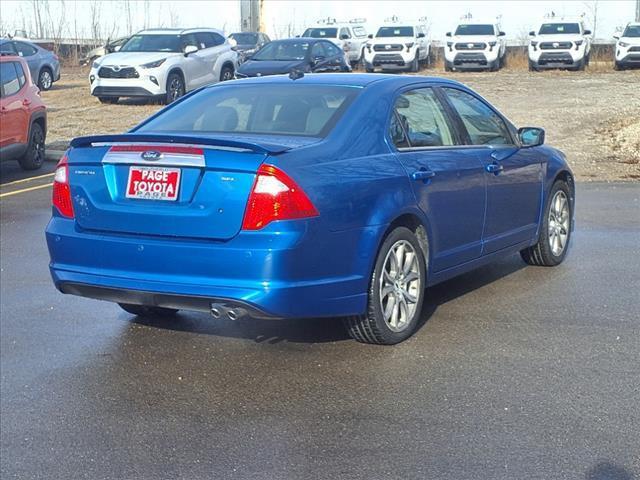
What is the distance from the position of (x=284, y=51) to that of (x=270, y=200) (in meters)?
22.5

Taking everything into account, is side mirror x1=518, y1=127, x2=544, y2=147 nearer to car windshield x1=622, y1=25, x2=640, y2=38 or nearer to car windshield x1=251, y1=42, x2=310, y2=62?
car windshield x1=251, y1=42, x2=310, y2=62

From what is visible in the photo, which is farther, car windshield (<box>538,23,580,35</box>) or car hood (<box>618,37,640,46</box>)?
car windshield (<box>538,23,580,35</box>)

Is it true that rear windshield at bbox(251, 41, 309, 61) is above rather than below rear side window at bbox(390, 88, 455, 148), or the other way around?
below

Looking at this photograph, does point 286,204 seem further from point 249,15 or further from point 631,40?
point 249,15

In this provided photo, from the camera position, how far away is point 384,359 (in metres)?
6.15

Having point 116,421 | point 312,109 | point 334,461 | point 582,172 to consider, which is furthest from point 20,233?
point 582,172

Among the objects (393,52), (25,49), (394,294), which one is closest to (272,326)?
(394,294)

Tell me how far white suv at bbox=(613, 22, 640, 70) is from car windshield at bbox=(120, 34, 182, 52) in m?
16.0

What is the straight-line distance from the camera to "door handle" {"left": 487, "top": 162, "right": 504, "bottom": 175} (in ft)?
24.1

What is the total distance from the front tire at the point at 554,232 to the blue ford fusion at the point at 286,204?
1119 millimetres

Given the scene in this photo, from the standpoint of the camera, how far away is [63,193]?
20.5 ft

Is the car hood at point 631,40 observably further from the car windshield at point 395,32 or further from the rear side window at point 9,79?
the rear side window at point 9,79

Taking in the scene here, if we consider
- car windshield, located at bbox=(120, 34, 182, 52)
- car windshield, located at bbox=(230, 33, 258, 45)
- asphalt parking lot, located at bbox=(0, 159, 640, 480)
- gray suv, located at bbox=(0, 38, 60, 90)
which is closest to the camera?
asphalt parking lot, located at bbox=(0, 159, 640, 480)

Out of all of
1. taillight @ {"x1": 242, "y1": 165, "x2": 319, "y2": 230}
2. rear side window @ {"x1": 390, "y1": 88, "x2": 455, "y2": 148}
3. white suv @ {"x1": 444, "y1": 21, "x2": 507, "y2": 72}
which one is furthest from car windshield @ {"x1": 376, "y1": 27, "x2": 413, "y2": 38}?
taillight @ {"x1": 242, "y1": 165, "x2": 319, "y2": 230}
